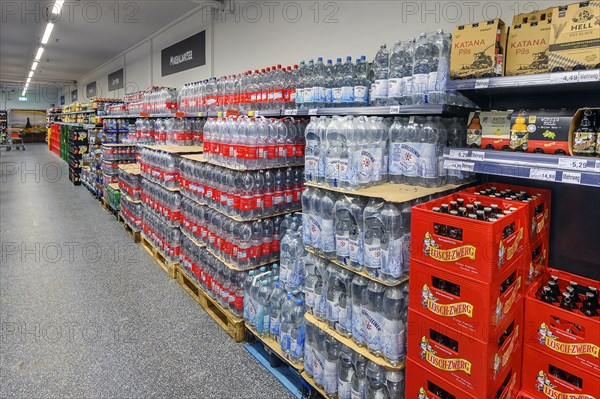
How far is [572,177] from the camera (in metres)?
1.59

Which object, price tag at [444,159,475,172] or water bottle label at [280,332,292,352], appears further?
water bottle label at [280,332,292,352]

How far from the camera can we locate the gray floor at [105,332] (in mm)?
2652

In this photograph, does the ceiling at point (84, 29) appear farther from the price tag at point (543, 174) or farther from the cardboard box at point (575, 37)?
the price tag at point (543, 174)

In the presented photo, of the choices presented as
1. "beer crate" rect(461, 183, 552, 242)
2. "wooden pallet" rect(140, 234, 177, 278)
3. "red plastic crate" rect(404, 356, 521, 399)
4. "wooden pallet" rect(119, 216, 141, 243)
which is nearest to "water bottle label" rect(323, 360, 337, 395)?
"red plastic crate" rect(404, 356, 521, 399)

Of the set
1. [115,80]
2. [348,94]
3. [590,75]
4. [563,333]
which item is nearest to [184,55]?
[348,94]

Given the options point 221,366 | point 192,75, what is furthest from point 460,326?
point 192,75

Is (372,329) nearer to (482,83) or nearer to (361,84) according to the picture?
(482,83)

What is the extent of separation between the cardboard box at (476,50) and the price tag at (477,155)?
1.22 feet

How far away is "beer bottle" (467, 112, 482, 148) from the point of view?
200cm

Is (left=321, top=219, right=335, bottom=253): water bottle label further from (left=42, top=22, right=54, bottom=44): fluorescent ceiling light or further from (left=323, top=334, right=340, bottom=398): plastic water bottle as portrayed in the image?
(left=42, top=22, right=54, bottom=44): fluorescent ceiling light

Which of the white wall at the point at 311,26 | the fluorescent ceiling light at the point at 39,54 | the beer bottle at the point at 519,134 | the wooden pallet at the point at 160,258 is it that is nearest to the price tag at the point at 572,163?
the beer bottle at the point at 519,134

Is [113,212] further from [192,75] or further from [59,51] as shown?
[59,51]

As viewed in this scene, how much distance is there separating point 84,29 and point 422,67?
31.6 ft

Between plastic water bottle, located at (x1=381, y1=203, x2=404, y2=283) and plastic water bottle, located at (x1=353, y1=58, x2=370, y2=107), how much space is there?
0.92m
